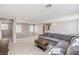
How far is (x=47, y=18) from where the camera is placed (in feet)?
8.07

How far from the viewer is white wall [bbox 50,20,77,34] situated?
85.9 inches

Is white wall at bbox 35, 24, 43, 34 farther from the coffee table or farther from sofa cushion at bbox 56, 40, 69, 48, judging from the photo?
sofa cushion at bbox 56, 40, 69, 48

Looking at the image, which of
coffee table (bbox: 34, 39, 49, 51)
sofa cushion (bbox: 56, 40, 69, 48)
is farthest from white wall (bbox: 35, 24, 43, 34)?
sofa cushion (bbox: 56, 40, 69, 48)

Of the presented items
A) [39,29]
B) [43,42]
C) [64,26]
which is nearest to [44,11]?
[39,29]

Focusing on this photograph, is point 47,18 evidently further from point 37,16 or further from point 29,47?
point 29,47

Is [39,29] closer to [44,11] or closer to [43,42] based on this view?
[44,11]

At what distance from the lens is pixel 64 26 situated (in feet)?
7.40

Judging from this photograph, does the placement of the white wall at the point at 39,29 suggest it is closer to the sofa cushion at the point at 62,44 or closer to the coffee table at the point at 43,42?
the coffee table at the point at 43,42

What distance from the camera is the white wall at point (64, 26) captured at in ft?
7.16

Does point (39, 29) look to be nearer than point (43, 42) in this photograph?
Yes

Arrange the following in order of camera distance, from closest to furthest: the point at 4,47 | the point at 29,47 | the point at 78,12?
the point at 4,47, the point at 78,12, the point at 29,47

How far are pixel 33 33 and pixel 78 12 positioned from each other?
1.52 metres

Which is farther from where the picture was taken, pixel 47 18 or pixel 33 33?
pixel 33 33
